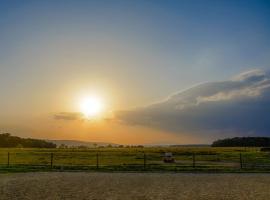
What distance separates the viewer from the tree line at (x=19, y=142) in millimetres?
177875

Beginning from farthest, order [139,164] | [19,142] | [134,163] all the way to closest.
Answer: [19,142]
[134,163]
[139,164]

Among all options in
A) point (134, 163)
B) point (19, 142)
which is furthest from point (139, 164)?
point (19, 142)

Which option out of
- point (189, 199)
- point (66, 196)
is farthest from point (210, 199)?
point (66, 196)

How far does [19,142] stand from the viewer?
603ft

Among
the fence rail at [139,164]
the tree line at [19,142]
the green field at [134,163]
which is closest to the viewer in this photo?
the green field at [134,163]

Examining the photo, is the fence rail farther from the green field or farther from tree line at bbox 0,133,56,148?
tree line at bbox 0,133,56,148

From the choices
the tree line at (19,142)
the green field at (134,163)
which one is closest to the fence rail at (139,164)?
the green field at (134,163)

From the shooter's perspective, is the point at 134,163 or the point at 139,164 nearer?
the point at 139,164

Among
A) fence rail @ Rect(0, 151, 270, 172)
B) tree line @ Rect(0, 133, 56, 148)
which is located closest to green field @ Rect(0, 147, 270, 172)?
fence rail @ Rect(0, 151, 270, 172)

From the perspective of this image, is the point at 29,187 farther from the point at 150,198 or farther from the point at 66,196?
the point at 150,198

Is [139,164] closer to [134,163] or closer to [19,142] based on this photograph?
[134,163]

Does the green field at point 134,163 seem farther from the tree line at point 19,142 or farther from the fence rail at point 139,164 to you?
the tree line at point 19,142

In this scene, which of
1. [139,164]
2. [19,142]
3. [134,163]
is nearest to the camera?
[139,164]

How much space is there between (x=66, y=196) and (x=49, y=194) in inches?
42.3
